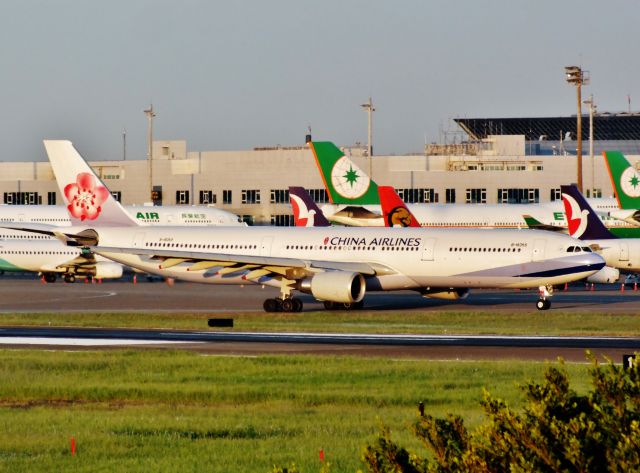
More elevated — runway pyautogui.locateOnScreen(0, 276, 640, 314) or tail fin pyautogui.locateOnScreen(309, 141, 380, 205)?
tail fin pyautogui.locateOnScreen(309, 141, 380, 205)

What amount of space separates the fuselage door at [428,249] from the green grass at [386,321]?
2.41 m

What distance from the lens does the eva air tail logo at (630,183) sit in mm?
85675

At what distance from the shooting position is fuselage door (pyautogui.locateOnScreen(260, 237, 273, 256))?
56469mm

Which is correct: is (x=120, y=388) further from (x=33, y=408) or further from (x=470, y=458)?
(x=470, y=458)

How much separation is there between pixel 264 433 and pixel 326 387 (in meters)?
5.80

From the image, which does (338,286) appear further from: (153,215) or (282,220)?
(282,220)

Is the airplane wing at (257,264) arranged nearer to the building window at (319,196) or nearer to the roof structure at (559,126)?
the building window at (319,196)

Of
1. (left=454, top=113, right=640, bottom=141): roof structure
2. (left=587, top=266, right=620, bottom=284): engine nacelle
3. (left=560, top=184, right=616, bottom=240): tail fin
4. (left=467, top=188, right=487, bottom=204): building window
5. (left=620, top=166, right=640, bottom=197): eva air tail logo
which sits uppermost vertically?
(left=454, top=113, right=640, bottom=141): roof structure

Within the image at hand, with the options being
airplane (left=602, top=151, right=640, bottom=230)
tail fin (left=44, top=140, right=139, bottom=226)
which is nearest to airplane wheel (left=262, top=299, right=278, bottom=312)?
tail fin (left=44, top=140, right=139, bottom=226)

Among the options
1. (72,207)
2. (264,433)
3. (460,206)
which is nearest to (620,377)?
(264,433)

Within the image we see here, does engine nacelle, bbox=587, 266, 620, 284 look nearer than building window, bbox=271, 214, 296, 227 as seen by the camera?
Yes

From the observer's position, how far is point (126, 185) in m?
139

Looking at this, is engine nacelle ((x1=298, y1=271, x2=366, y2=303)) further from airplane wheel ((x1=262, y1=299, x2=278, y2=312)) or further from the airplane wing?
airplane wheel ((x1=262, y1=299, x2=278, y2=312))

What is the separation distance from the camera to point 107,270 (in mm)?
83562
